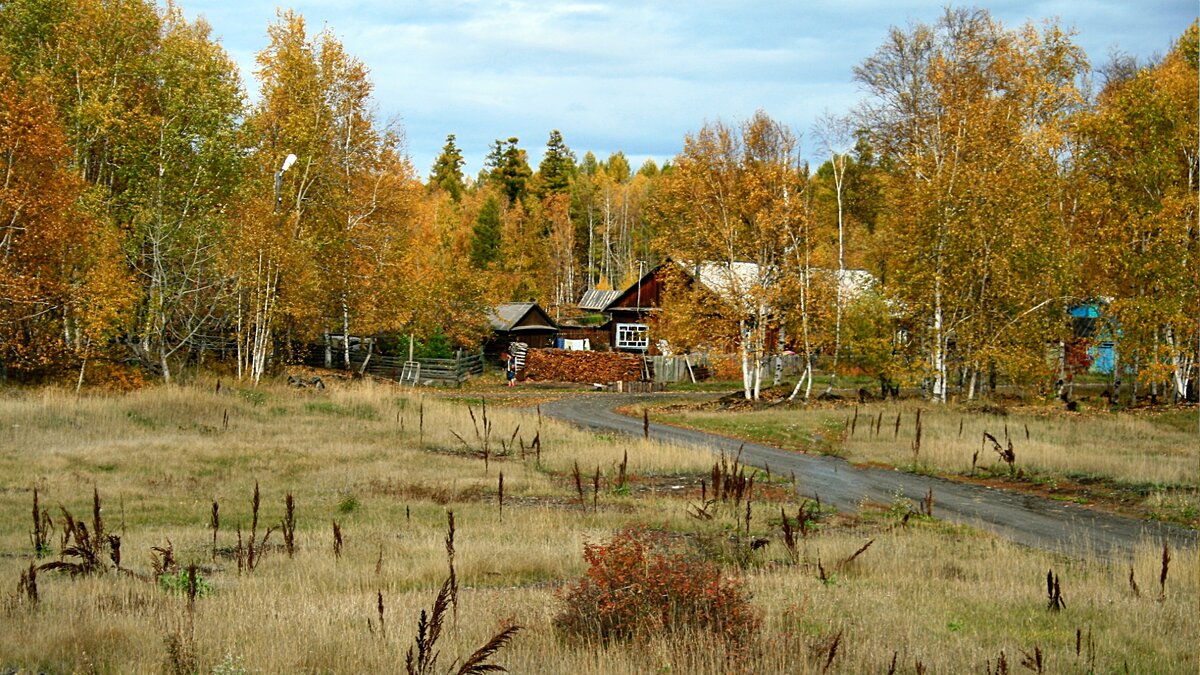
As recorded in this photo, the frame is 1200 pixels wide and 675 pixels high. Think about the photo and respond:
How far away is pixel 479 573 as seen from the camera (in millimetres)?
11156

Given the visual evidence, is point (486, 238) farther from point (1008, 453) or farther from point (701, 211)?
point (1008, 453)

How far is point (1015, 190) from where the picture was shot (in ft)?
109

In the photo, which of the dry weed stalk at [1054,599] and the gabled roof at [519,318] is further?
the gabled roof at [519,318]

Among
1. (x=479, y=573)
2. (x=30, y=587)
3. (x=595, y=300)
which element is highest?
(x=595, y=300)

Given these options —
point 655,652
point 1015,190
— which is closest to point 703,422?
point 1015,190

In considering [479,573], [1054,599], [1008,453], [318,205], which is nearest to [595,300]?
[318,205]

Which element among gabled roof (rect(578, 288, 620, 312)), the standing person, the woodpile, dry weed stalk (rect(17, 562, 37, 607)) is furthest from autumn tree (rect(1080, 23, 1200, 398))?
gabled roof (rect(578, 288, 620, 312))

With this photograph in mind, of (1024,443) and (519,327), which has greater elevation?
(519,327)

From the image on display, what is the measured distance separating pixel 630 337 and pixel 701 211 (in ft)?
85.9

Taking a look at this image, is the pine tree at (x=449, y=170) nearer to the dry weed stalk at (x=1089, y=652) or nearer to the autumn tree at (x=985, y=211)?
the autumn tree at (x=985, y=211)

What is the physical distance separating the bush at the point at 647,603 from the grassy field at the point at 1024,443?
11440 millimetres

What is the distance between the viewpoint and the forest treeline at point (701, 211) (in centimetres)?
3219

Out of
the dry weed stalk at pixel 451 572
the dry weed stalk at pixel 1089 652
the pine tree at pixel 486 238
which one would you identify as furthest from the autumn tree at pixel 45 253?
the pine tree at pixel 486 238

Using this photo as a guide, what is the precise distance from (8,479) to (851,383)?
39.9 m
